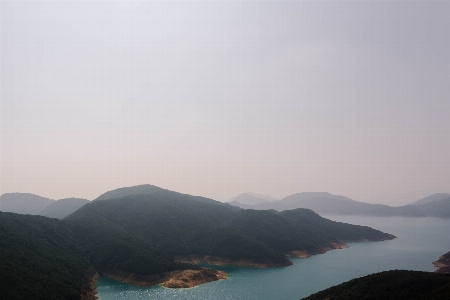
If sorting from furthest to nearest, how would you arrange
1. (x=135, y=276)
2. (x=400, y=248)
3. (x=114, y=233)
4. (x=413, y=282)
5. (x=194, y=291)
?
(x=400, y=248) → (x=114, y=233) → (x=135, y=276) → (x=194, y=291) → (x=413, y=282)

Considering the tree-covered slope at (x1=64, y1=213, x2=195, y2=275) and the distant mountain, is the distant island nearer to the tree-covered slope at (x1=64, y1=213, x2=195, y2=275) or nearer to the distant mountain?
the tree-covered slope at (x1=64, y1=213, x2=195, y2=275)

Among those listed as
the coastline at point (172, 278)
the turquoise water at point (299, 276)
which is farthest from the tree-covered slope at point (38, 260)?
the coastline at point (172, 278)

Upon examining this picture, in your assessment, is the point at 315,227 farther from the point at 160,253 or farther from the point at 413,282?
the point at 413,282

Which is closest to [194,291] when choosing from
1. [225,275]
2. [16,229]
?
[225,275]

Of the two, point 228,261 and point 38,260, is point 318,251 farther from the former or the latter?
point 38,260

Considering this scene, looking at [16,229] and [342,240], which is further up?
[16,229]
